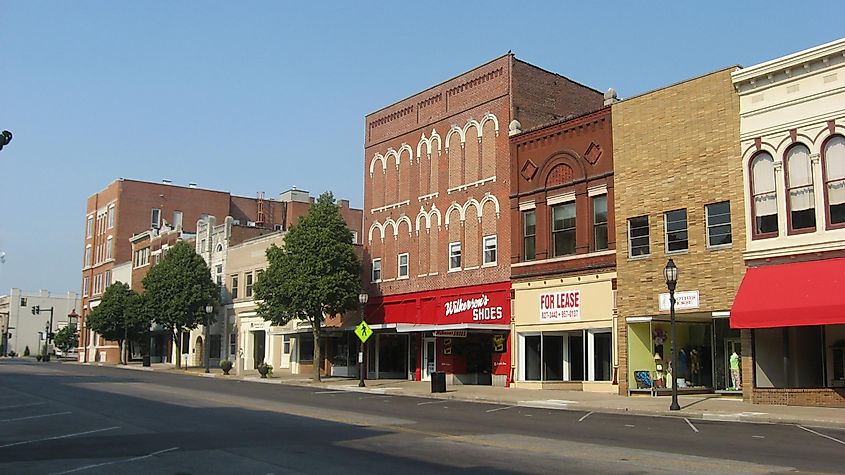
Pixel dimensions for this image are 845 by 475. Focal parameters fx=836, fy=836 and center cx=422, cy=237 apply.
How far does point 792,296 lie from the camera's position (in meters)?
25.2

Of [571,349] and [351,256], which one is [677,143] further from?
[351,256]

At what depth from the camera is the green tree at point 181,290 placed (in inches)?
2336

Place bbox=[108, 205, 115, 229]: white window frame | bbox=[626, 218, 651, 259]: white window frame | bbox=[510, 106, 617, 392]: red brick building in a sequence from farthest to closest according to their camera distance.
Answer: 1. bbox=[108, 205, 115, 229]: white window frame
2. bbox=[510, 106, 617, 392]: red brick building
3. bbox=[626, 218, 651, 259]: white window frame

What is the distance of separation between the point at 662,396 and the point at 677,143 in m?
9.19

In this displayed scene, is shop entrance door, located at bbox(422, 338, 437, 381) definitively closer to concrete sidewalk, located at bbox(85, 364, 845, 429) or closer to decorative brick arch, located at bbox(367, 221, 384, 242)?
concrete sidewalk, located at bbox(85, 364, 845, 429)

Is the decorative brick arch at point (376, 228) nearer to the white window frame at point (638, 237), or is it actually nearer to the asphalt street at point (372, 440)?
the white window frame at point (638, 237)

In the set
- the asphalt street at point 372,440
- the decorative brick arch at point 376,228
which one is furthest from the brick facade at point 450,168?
the asphalt street at point 372,440

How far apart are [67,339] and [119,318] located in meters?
44.7

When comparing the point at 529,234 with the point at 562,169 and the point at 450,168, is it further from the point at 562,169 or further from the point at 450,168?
the point at 450,168

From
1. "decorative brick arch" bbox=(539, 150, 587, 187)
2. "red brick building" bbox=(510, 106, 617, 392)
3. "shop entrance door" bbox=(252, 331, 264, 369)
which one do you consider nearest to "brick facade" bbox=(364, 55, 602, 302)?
"red brick building" bbox=(510, 106, 617, 392)

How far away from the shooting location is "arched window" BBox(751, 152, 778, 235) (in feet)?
89.6

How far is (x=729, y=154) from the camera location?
2853cm

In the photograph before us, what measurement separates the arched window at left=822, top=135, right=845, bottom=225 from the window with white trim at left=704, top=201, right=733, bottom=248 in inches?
134

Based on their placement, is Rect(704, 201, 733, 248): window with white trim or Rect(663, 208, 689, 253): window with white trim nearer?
Rect(704, 201, 733, 248): window with white trim
